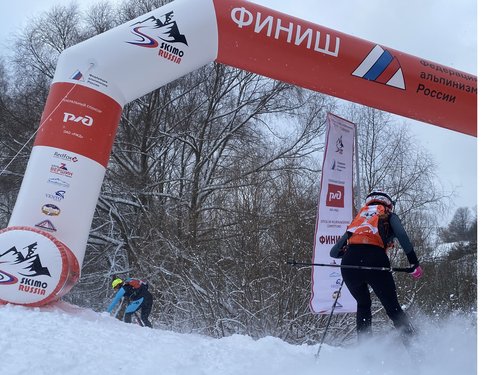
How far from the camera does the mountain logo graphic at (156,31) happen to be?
5.86 meters

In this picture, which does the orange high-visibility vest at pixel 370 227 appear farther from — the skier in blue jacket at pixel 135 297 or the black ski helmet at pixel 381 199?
the skier in blue jacket at pixel 135 297

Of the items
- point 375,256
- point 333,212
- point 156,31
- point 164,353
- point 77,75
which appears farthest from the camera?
point 333,212

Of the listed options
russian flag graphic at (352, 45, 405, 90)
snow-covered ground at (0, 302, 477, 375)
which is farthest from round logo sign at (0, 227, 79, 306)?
russian flag graphic at (352, 45, 405, 90)

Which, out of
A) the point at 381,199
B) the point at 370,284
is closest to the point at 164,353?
the point at 370,284

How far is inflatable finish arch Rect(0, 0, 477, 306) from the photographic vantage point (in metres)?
5.18

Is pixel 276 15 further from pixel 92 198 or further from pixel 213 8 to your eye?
pixel 92 198

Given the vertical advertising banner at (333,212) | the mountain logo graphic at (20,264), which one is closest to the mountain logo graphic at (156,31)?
the mountain logo graphic at (20,264)

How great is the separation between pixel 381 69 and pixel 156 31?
8.34ft

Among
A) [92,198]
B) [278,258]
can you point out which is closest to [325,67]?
[92,198]

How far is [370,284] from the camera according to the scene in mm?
5043

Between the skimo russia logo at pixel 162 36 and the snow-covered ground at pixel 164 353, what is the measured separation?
2.81 meters

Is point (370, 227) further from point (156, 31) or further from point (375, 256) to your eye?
point (156, 31)

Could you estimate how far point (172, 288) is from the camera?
13297mm
